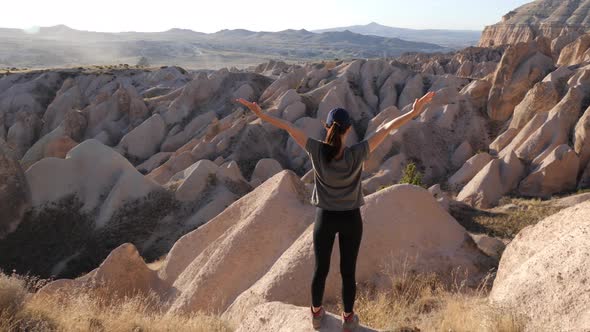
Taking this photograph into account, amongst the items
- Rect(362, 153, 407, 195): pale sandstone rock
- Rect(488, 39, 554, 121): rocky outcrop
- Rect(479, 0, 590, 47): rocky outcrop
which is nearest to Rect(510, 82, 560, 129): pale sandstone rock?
Rect(488, 39, 554, 121): rocky outcrop

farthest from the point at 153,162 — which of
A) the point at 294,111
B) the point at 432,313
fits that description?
the point at 432,313

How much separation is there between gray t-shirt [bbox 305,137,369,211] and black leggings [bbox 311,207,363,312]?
88 mm

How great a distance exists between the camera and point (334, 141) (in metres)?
3.94

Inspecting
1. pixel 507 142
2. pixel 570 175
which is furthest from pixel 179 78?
pixel 570 175

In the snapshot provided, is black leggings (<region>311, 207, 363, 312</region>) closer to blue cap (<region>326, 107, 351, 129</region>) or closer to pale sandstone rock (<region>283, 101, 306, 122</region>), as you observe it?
blue cap (<region>326, 107, 351, 129</region>)

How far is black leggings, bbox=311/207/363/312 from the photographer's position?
13.2ft

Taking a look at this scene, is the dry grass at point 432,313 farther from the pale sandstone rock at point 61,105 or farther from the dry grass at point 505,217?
the pale sandstone rock at point 61,105

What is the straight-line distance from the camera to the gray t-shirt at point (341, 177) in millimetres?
3947

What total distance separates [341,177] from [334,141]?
286mm

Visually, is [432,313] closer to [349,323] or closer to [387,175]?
[349,323]

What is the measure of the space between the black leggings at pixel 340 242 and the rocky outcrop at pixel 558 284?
62.7 inches

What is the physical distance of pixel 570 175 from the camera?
65.6ft

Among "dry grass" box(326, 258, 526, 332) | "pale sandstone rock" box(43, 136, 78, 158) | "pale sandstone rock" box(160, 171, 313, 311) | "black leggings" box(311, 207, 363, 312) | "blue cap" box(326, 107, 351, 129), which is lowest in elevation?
"pale sandstone rock" box(43, 136, 78, 158)

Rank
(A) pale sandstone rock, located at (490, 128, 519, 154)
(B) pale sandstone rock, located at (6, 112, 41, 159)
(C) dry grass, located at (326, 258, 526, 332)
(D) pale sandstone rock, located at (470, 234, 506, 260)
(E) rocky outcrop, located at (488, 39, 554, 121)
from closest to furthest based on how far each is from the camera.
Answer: (C) dry grass, located at (326, 258, 526, 332) → (D) pale sandstone rock, located at (470, 234, 506, 260) → (A) pale sandstone rock, located at (490, 128, 519, 154) → (B) pale sandstone rock, located at (6, 112, 41, 159) → (E) rocky outcrop, located at (488, 39, 554, 121)
